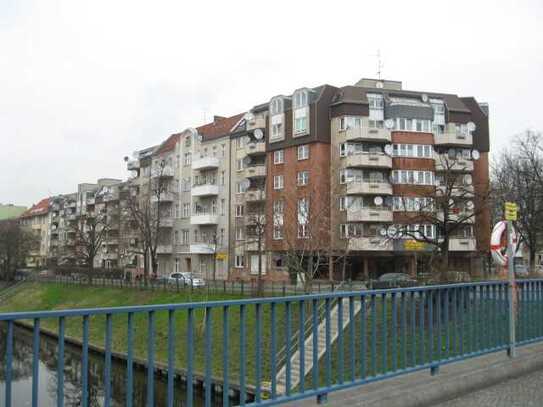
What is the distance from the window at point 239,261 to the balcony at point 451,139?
2155cm

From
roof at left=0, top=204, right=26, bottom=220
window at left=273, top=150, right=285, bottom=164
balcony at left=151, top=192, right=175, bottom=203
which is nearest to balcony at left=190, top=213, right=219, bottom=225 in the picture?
balcony at left=151, top=192, right=175, bottom=203

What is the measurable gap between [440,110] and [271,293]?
27824 millimetres

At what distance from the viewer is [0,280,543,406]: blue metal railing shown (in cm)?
437

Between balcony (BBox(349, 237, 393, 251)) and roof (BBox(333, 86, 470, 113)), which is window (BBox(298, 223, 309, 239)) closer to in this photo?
balcony (BBox(349, 237, 393, 251))

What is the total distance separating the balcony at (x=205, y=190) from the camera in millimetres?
65625

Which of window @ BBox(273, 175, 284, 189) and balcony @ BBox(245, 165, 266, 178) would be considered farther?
balcony @ BBox(245, 165, 266, 178)

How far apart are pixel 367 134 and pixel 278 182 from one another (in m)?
9.77

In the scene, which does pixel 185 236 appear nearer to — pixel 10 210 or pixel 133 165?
pixel 133 165

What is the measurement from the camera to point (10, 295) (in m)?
71.6

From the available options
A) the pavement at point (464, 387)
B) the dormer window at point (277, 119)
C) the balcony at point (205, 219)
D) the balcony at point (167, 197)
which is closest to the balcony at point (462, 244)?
the dormer window at point (277, 119)

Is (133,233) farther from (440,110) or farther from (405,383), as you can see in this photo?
(405,383)

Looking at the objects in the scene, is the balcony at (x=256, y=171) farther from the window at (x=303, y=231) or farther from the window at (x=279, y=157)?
the window at (x=303, y=231)

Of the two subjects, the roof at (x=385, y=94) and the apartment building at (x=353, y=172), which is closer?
the apartment building at (x=353, y=172)

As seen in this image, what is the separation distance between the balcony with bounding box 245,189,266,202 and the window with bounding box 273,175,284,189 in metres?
1.38
